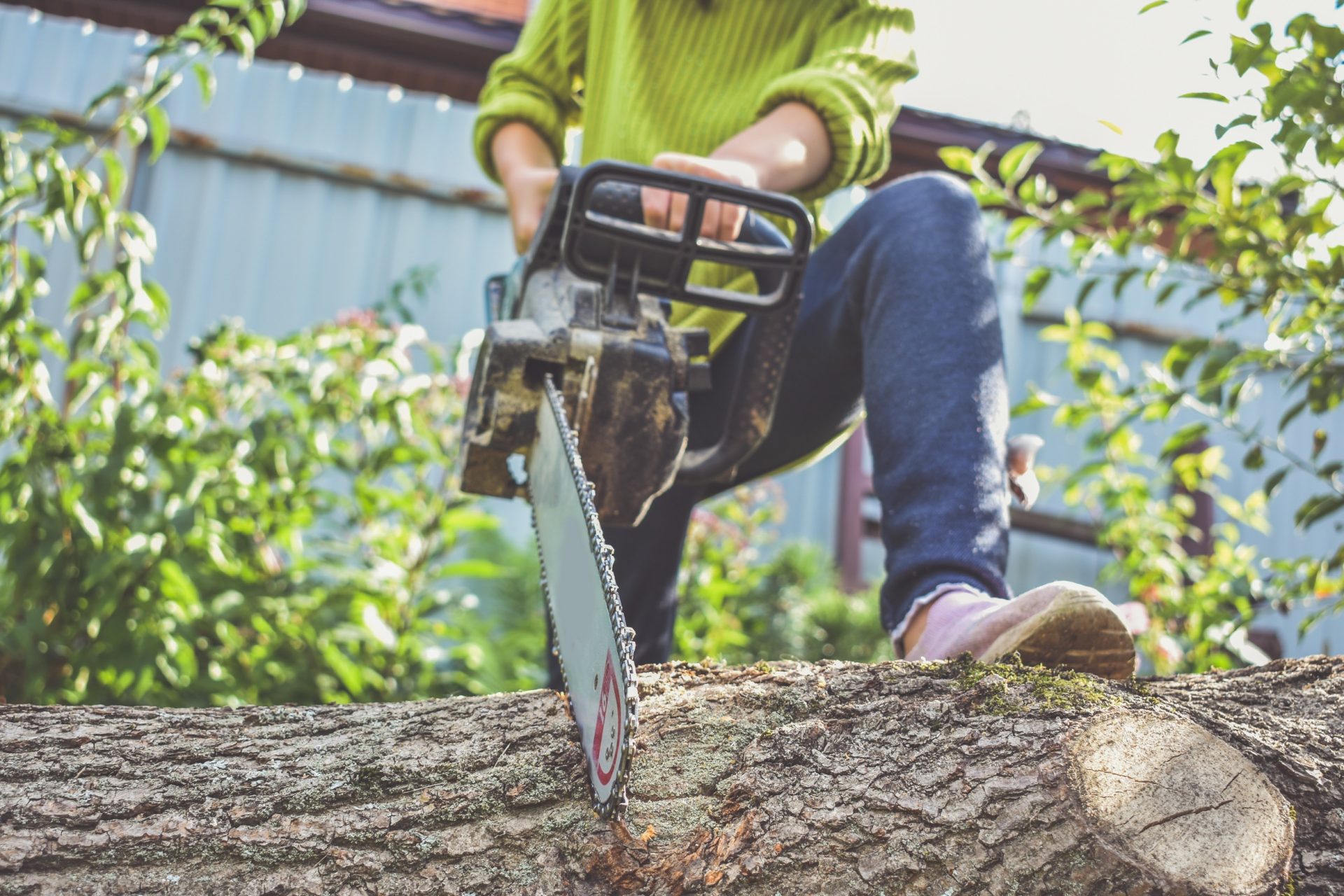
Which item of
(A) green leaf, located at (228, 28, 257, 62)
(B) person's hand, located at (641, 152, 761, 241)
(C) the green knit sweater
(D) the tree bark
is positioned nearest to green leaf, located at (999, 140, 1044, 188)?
(C) the green knit sweater

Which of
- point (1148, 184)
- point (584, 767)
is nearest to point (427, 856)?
point (584, 767)

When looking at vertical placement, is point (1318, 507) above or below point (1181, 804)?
above

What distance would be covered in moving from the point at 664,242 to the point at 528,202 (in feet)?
1.48

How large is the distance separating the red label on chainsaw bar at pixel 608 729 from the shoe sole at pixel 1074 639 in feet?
1.39

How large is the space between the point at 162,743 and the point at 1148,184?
5.86 ft

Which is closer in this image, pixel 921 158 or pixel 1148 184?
pixel 1148 184

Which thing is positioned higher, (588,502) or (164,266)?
(588,502)

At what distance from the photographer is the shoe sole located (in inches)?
42.0

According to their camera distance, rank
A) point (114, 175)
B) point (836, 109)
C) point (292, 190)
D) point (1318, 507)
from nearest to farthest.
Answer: point (836, 109) → point (1318, 507) → point (114, 175) → point (292, 190)

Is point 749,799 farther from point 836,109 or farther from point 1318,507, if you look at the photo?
point 1318,507

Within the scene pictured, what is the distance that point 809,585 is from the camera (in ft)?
14.4

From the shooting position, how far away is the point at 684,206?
1.44 metres

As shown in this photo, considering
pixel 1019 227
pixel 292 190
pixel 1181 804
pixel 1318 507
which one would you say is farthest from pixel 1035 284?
pixel 292 190

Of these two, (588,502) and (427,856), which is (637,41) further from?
(427,856)
